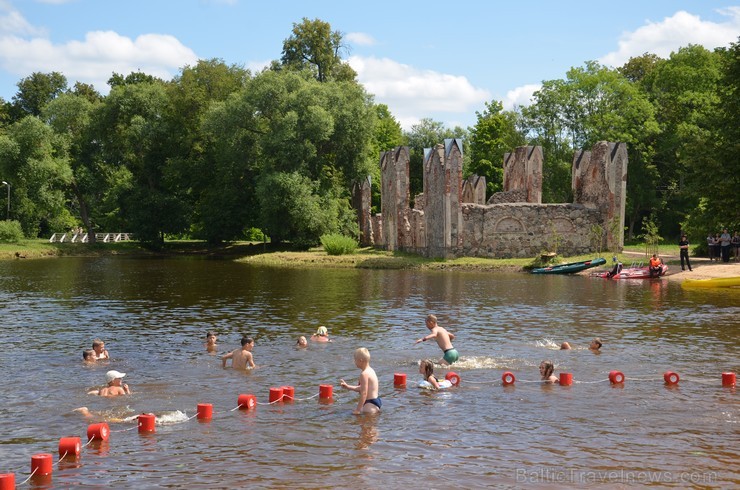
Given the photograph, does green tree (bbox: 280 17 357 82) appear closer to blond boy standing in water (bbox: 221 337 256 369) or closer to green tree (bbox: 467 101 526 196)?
green tree (bbox: 467 101 526 196)

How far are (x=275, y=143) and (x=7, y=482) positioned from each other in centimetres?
5393

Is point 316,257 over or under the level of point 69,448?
over

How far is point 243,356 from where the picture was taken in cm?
1975

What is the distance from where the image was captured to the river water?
1245cm

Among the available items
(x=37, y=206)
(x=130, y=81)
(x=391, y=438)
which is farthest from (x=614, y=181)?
(x=130, y=81)

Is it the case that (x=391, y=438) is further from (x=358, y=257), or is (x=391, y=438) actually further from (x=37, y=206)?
(x=37, y=206)

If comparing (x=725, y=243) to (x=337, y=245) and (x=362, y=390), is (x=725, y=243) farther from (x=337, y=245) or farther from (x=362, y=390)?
(x=362, y=390)

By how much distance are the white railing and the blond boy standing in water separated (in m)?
62.0

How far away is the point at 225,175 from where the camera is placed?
232 feet

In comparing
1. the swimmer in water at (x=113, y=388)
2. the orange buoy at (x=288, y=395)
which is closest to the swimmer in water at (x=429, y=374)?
the orange buoy at (x=288, y=395)

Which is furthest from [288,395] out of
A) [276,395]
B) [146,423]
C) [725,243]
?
[725,243]

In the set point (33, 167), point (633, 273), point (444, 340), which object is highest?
point (33, 167)

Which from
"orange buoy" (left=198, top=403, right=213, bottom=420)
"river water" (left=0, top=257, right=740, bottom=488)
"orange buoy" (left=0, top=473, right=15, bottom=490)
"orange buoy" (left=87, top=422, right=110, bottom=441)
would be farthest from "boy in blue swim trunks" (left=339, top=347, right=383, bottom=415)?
"orange buoy" (left=0, top=473, right=15, bottom=490)

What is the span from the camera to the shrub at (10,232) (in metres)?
70.1
